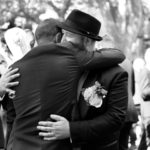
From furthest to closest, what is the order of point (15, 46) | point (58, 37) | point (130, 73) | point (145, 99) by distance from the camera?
1. point (145, 99)
2. point (130, 73)
3. point (15, 46)
4. point (58, 37)

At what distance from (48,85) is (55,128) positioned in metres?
0.32

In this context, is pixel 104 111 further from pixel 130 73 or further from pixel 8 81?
pixel 130 73

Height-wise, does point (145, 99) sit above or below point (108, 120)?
below

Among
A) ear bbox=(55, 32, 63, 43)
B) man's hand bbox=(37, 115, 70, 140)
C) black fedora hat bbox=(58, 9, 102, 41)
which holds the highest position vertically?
black fedora hat bbox=(58, 9, 102, 41)

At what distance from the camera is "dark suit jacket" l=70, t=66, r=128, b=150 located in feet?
15.6

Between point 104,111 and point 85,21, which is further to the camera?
point 85,21

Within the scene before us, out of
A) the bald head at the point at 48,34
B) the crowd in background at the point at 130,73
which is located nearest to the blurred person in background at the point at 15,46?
the crowd in background at the point at 130,73

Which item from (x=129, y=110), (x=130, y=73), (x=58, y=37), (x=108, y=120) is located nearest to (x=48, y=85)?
(x=108, y=120)

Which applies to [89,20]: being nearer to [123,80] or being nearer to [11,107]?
[123,80]

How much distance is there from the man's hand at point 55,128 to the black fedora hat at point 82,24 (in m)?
0.68

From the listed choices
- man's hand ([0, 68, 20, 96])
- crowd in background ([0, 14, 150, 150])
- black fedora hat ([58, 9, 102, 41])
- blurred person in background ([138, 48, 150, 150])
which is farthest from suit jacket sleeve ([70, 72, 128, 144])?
blurred person in background ([138, 48, 150, 150])

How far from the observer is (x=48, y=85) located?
15.5 feet

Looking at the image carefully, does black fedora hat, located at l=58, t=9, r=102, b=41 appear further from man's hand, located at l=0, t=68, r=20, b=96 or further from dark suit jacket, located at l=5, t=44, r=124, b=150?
man's hand, located at l=0, t=68, r=20, b=96

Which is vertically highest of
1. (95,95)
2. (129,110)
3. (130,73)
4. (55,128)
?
(95,95)
